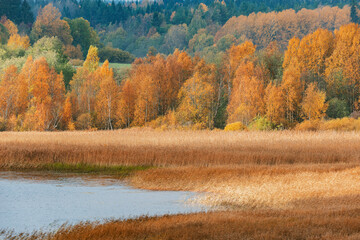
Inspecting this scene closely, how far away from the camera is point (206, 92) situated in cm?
6338

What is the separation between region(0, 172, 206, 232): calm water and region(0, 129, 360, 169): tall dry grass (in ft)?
15.5

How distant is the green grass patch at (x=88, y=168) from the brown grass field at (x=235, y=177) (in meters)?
0.36

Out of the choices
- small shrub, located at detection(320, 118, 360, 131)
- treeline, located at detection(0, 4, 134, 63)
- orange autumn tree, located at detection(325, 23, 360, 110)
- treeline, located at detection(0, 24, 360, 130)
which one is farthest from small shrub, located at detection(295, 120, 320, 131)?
treeline, located at detection(0, 4, 134, 63)

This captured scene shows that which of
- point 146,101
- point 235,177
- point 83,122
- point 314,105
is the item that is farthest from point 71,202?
point 146,101

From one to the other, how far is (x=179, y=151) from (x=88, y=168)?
6093 mm

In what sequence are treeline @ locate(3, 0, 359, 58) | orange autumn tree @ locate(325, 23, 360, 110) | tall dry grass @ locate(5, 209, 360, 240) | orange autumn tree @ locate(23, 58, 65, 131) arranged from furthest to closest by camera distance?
treeline @ locate(3, 0, 359, 58)
orange autumn tree @ locate(325, 23, 360, 110)
orange autumn tree @ locate(23, 58, 65, 131)
tall dry grass @ locate(5, 209, 360, 240)

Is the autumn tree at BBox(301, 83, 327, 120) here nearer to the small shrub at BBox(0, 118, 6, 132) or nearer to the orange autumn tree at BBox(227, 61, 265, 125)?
the orange autumn tree at BBox(227, 61, 265, 125)

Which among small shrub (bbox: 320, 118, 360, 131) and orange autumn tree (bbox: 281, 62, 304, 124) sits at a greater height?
orange autumn tree (bbox: 281, 62, 304, 124)

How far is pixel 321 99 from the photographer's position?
5781cm

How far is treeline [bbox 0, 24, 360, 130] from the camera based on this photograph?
59.8 metres

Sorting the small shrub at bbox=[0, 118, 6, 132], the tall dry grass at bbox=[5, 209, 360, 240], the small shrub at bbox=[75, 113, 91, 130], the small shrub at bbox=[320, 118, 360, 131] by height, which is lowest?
the small shrub at bbox=[75, 113, 91, 130]

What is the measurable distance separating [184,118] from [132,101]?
12013mm

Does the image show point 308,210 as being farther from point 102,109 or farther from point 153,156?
point 102,109

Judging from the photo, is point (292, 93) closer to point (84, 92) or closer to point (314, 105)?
point (314, 105)
